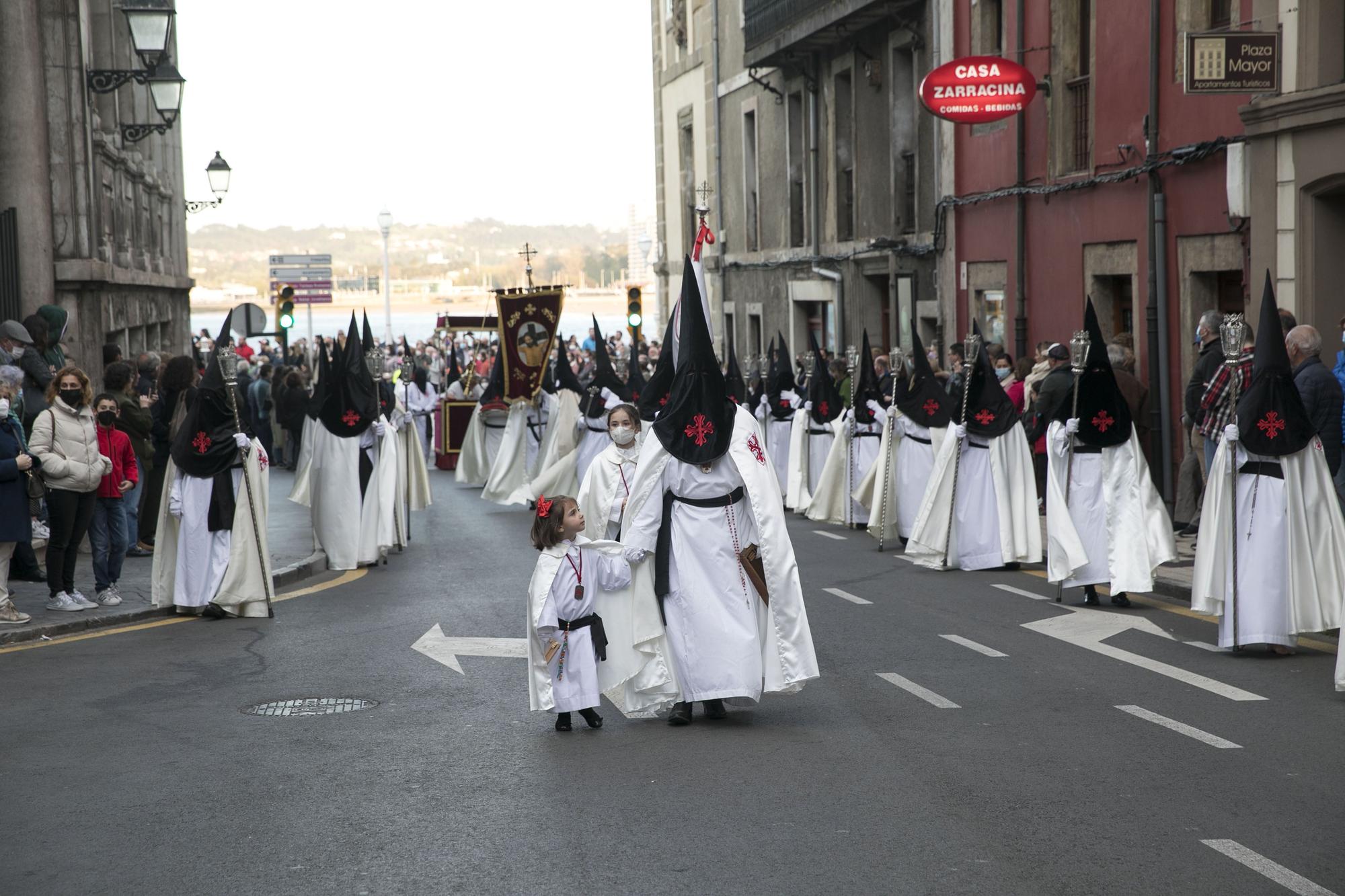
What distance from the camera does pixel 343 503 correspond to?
14781 millimetres

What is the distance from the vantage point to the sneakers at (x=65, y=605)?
1178cm

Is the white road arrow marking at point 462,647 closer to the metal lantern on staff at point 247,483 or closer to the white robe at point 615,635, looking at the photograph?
the metal lantern on staff at point 247,483

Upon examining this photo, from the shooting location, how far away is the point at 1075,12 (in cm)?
2055

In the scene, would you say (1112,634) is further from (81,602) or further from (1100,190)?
(1100,190)

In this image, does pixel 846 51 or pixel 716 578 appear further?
pixel 846 51

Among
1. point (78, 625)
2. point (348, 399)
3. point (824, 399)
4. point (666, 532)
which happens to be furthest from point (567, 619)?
point (824, 399)

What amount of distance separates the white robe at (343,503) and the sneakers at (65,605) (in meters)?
3.22

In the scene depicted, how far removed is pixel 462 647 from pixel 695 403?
320 centimetres

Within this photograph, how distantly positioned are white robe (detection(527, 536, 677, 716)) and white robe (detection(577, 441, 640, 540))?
134cm

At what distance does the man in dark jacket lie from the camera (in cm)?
1031

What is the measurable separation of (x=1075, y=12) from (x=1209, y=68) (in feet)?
19.7

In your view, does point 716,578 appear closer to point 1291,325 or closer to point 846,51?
point 1291,325

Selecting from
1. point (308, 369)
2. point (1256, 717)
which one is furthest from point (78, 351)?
point (1256, 717)

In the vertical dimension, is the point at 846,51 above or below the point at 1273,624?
above
